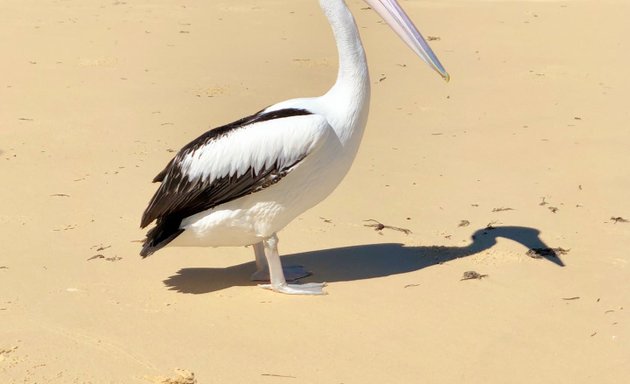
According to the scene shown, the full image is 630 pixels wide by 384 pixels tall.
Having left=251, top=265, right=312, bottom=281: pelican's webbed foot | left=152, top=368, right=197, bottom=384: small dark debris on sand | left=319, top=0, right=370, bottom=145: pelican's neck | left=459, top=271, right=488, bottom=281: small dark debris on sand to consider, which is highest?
left=319, top=0, right=370, bottom=145: pelican's neck

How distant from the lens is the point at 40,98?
8.68 m

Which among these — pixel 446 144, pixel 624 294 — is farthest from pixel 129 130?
pixel 624 294

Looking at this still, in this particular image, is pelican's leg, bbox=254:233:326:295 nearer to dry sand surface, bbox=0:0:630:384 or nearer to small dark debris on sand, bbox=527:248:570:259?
dry sand surface, bbox=0:0:630:384

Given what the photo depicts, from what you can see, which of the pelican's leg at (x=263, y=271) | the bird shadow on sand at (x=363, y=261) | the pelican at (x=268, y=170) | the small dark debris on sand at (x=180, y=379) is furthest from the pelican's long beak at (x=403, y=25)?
the small dark debris on sand at (x=180, y=379)

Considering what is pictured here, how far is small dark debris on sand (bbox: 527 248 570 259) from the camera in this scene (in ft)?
A: 17.5

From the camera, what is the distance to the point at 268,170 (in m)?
4.73

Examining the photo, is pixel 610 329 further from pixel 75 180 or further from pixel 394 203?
pixel 75 180

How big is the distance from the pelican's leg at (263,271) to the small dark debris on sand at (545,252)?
4.07 feet

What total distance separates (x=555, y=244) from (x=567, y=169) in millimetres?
1566

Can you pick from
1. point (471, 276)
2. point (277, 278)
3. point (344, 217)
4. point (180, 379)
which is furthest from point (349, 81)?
point (180, 379)

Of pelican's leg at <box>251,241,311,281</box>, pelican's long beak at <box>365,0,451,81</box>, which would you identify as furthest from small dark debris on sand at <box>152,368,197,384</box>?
pelican's long beak at <box>365,0,451,81</box>

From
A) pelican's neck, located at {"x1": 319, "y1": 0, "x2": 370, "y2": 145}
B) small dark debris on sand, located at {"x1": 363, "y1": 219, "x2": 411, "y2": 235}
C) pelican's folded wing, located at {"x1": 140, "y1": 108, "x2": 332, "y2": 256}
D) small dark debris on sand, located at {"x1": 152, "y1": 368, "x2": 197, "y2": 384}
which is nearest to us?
small dark debris on sand, located at {"x1": 152, "y1": 368, "x2": 197, "y2": 384}

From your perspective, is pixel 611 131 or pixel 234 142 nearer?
pixel 234 142

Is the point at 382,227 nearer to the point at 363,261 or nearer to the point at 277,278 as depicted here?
the point at 363,261
